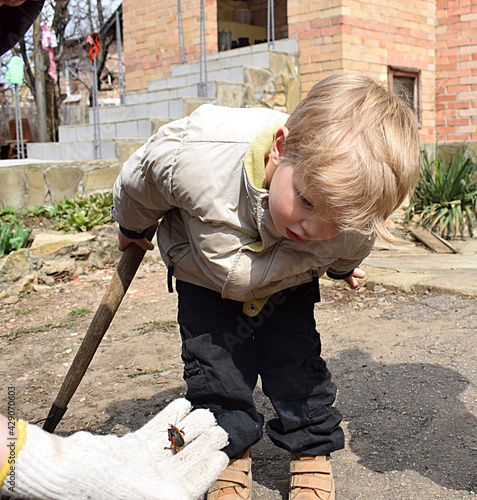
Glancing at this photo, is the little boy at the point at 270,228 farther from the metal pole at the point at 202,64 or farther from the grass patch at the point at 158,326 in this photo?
the metal pole at the point at 202,64

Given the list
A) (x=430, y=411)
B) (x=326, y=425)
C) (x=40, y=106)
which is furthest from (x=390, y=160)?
(x=40, y=106)

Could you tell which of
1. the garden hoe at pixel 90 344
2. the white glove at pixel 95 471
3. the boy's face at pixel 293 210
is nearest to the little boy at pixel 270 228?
the boy's face at pixel 293 210

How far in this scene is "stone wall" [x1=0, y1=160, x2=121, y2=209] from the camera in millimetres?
5324

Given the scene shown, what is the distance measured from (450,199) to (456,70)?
181 cm

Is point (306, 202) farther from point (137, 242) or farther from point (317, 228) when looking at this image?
point (137, 242)

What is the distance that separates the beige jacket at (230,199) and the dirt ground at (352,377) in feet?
2.26

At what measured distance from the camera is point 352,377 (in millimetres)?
2439

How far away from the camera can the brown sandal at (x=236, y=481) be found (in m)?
1.65

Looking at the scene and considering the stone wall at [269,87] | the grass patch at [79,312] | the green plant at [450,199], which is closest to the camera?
the grass patch at [79,312]

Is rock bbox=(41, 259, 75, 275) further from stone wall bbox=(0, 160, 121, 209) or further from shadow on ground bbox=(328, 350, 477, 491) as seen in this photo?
shadow on ground bbox=(328, 350, 477, 491)

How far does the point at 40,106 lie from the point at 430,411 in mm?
11598

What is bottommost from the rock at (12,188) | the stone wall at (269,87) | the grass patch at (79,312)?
the grass patch at (79,312)

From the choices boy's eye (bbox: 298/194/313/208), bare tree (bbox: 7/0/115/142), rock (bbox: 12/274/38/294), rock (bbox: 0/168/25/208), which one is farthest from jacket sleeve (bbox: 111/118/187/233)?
bare tree (bbox: 7/0/115/142)

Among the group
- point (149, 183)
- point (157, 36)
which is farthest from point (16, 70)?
point (149, 183)
